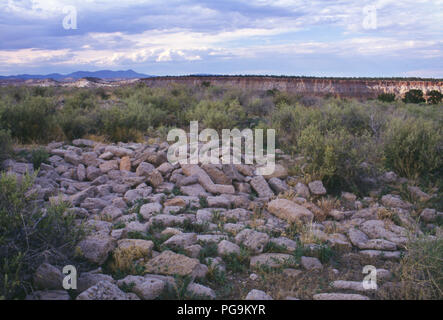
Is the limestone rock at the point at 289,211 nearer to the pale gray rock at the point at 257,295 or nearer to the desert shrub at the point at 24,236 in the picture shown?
the pale gray rock at the point at 257,295

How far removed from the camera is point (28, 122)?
10.2 metres

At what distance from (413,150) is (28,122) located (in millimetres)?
9552

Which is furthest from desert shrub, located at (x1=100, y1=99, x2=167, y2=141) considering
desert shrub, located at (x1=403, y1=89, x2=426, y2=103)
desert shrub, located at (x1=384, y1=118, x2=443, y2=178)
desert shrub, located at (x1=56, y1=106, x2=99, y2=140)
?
desert shrub, located at (x1=403, y1=89, x2=426, y2=103)

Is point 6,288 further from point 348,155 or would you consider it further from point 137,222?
point 348,155

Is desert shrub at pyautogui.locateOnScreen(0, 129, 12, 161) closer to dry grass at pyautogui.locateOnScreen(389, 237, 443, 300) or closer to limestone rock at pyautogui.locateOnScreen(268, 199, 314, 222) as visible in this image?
limestone rock at pyautogui.locateOnScreen(268, 199, 314, 222)

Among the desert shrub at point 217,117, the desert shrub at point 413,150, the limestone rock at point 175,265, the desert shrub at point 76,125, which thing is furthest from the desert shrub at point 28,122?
the desert shrub at point 413,150

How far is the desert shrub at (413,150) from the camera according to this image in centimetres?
812

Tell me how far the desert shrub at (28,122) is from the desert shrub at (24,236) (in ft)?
22.3

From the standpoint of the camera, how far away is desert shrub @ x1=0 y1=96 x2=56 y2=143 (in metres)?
10.0

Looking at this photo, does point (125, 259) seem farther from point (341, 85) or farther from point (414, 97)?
point (341, 85)

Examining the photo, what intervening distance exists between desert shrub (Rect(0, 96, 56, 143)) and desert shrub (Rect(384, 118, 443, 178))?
8.73 meters
